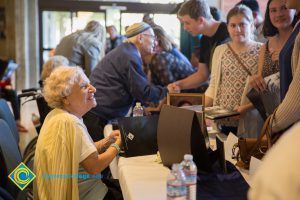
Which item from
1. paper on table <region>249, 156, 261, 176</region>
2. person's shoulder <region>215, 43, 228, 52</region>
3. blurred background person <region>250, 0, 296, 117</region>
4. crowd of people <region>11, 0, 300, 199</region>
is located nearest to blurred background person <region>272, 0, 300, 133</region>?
crowd of people <region>11, 0, 300, 199</region>

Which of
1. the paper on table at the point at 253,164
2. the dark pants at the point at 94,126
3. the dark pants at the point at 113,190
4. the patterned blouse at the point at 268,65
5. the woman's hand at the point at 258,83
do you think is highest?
the patterned blouse at the point at 268,65

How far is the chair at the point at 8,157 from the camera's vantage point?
72.9 inches

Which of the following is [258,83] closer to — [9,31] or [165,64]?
[165,64]

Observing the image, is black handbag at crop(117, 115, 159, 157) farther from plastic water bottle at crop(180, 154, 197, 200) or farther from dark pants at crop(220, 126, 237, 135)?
plastic water bottle at crop(180, 154, 197, 200)

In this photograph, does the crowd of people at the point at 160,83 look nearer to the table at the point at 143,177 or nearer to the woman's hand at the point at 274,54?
the woman's hand at the point at 274,54

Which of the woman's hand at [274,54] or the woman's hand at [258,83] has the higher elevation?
the woman's hand at [274,54]

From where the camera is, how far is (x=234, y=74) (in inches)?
101

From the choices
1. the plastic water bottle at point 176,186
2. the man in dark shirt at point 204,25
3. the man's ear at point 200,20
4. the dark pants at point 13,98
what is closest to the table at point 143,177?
the plastic water bottle at point 176,186

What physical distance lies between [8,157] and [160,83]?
1802mm

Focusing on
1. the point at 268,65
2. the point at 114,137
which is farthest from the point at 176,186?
the point at 268,65

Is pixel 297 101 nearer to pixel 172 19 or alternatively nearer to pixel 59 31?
pixel 172 19

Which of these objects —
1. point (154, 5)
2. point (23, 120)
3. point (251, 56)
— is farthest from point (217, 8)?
point (154, 5)

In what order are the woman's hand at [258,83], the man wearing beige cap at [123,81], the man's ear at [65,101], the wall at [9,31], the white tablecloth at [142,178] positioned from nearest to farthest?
the white tablecloth at [142,178] → the man's ear at [65,101] → the woman's hand at [258,83] → the man wearing beige cap at [123,81] → the wall at [9,31]

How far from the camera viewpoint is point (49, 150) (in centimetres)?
186
